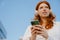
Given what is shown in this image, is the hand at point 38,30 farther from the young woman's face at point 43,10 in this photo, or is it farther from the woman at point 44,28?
the young woman's face at point 43,10

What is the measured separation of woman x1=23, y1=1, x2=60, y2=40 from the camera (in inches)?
38.0

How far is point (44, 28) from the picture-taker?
38.7 inches

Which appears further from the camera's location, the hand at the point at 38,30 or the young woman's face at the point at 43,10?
the young woman's face at the point at 43,10

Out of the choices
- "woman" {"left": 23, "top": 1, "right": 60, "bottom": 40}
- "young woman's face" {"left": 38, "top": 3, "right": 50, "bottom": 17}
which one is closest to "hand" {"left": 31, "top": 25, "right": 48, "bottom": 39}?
"woman" {"left": 23, "top": 1, "right": 60, "bottom": 40}

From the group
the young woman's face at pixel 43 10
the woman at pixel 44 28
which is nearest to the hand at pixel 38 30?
the woman at pixel 44 28

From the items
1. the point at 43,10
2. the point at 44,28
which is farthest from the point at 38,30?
the point at 43,10

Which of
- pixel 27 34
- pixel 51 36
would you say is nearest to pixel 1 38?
pixel 27 34

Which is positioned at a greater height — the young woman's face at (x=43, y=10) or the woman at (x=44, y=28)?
the young woman's face at (x=43, y=10)

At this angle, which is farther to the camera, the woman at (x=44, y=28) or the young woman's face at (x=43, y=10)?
the young woman's face at (x=43, y=10)

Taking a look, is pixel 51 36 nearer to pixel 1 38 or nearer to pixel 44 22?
pixel 44 22

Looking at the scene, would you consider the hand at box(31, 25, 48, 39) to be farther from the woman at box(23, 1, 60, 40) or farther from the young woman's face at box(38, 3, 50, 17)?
the young woman's face at box(38, 3, 50, 17)

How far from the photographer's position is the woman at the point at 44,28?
97cm

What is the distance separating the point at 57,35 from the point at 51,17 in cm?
15

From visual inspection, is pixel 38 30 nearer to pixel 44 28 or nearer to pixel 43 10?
pixel 44 28
